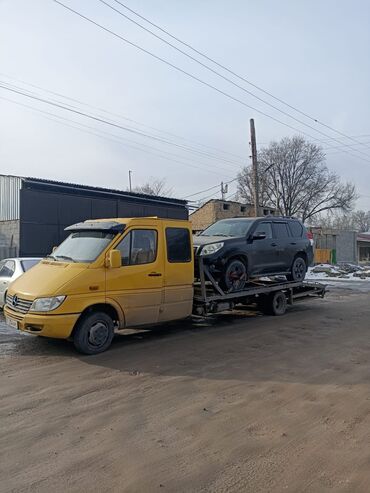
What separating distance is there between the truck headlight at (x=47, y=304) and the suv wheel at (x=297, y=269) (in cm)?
700

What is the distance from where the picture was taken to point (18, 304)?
295 inches

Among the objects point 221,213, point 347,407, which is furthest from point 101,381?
point 221,213

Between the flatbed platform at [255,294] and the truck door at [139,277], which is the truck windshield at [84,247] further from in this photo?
the flatbed platform at [255,294]

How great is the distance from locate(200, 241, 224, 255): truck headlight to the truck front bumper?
355 cm

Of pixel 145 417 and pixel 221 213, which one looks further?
pixel 221 213

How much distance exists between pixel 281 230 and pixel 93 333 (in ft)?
20.2

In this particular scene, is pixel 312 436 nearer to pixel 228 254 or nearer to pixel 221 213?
pixel 228 254

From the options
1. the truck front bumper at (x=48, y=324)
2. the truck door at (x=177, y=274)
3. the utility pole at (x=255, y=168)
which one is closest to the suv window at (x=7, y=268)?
the truck front bumper at (x=48, y=324)

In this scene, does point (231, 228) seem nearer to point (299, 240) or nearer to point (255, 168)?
point (299, 240)

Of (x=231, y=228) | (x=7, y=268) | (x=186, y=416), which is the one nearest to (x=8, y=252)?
(x=7, y=268)

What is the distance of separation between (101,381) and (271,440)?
2.61m

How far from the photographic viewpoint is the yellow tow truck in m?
7.20

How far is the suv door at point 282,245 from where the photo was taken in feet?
38.0

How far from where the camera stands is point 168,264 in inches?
339
